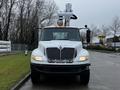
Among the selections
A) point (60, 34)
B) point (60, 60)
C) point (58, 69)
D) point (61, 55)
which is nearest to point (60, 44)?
point (61, 55)

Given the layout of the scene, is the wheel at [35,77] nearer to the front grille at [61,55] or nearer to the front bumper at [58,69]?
the front bumper at [58,69]

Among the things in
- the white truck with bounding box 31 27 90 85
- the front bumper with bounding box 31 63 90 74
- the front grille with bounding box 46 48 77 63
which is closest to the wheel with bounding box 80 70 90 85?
the white truck with bounding box 31 27 90 85

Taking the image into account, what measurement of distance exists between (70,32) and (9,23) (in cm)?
6697

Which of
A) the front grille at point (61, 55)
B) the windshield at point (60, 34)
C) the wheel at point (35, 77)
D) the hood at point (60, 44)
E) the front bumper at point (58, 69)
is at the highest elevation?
the windshield at point (60, 34)

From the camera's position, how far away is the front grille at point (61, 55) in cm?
1327

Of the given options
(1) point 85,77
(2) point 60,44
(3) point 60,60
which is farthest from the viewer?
(1) point 85,77

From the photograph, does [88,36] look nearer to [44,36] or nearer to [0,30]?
[44,36]

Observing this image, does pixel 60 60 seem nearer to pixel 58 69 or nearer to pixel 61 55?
pixel 61 55

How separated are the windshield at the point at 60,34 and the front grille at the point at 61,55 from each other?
1.61m

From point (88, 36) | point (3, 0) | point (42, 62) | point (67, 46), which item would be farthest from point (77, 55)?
point (3, 0)

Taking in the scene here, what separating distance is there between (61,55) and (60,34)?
6.76ft

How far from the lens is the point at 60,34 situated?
50.1ft

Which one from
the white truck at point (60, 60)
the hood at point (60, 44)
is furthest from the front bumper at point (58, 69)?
the hood at point (60, 44)

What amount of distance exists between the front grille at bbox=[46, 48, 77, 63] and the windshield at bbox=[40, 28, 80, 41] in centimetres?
161
